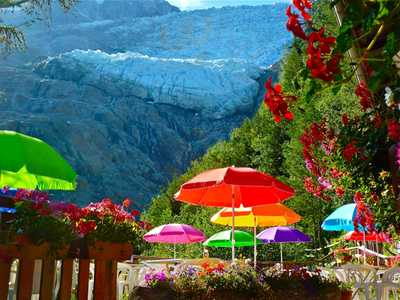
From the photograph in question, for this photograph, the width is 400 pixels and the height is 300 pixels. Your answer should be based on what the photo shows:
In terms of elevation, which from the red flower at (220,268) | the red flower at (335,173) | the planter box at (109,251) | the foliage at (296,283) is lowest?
the foliage at (296,283)

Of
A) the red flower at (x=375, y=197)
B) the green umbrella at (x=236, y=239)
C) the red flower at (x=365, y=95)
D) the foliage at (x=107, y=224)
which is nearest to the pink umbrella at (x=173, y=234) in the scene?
the green umbrella at (x=236, y=239)

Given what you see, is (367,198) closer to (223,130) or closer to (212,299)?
(212,299)

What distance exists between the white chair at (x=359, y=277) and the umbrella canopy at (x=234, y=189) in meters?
1.06

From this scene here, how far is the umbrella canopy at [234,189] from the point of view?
18.0 feet

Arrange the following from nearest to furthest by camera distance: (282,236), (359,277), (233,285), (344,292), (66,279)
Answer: (66,279), (233,285), (344,292), (359,277), (282,236)

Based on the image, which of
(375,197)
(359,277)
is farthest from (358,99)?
(359,277)

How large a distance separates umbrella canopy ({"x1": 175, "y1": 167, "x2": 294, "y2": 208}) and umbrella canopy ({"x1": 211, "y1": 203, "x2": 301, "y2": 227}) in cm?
129

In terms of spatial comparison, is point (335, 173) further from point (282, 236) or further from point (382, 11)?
point (282, 236)

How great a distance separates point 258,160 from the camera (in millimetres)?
21312

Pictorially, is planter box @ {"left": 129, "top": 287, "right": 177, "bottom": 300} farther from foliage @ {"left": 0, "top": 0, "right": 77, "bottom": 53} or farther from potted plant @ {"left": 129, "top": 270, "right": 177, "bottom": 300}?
foliage @ {"left": 0, "top": 0, "right": 77, "bottom": 53}

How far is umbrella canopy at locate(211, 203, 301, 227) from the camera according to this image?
8293 millimetres

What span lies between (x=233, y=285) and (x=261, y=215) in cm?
408

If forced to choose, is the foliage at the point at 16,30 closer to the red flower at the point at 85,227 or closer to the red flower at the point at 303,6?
the red flower at the point at 85,227

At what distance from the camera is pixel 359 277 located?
19.8 feet
